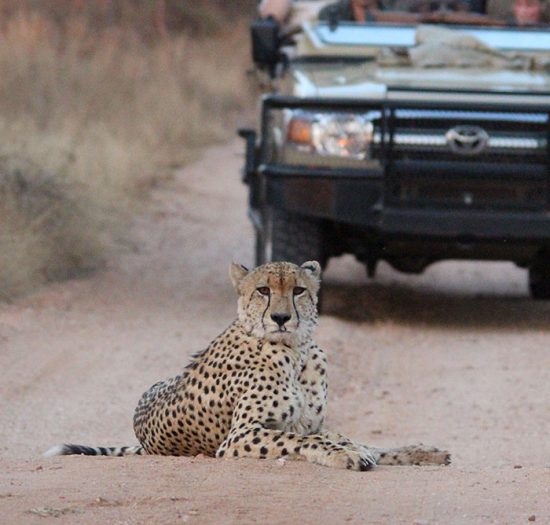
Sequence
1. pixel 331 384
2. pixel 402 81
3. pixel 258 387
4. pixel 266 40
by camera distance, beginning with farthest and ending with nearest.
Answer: pixel 266 40 → pixel 402 81 → pixel 331 384 → pixel 258 387

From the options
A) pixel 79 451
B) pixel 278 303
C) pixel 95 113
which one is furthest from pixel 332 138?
pixel 95 113

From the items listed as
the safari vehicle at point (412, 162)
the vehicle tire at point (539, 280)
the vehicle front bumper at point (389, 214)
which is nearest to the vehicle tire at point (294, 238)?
the safari vehicle at point (412, 162)

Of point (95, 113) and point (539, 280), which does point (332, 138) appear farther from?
point (95, 113)

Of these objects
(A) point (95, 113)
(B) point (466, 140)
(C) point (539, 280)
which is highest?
(B) point (466, 140)

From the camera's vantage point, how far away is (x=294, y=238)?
902 cm

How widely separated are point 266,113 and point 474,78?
3.84ft

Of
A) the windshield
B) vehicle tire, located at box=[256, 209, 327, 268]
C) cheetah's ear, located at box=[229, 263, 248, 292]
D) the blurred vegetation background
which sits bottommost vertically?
the blurred vegetation background

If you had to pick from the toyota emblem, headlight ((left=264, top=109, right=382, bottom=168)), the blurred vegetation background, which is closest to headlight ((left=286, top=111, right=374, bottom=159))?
headlight ((left=264, top=109, right=382, bottom=168))

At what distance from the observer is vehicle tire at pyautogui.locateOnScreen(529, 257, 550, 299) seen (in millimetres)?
10394

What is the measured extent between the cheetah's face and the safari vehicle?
3.07 m

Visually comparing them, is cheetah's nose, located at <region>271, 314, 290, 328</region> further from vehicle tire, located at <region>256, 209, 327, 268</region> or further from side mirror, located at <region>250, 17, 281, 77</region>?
side mirror, located at <region>250, 17, 281, 77</region>

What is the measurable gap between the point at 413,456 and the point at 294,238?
372 centimetres

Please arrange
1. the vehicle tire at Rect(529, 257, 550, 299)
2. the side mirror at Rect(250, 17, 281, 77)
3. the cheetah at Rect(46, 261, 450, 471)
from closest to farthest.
Result: the cheetah at Rect(46, 261, 450, 471)
the side mirror at Rect(250, 17, 281, 77)
the vehicle tire at Rect(529, 257, 550, 299)

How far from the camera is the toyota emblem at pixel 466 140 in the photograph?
8.54 metres
